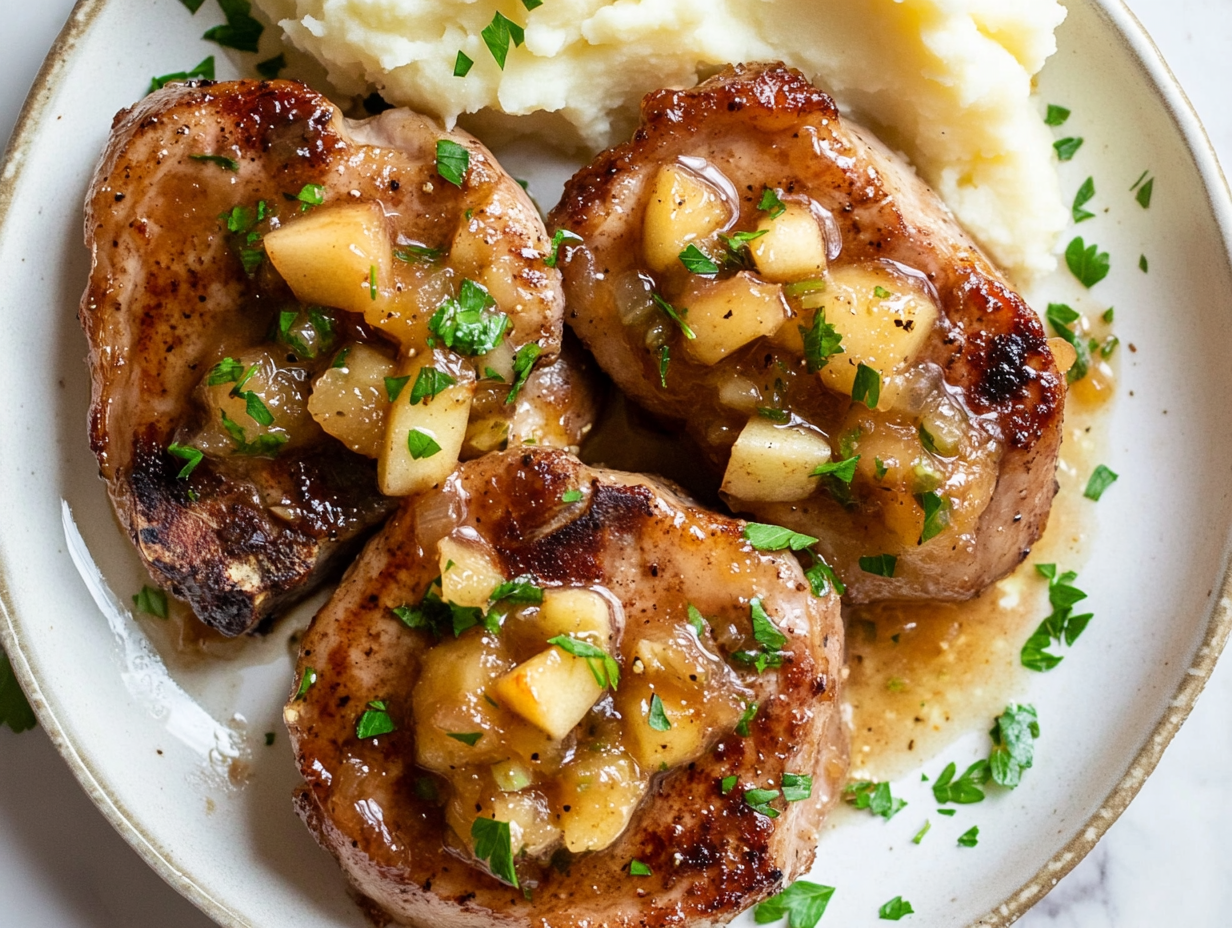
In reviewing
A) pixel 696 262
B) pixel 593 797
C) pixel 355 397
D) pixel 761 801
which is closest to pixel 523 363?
pixel 355 397

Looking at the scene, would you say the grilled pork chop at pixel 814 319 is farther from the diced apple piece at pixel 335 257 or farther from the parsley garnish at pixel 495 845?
the parsley garnish at pixel 495 845

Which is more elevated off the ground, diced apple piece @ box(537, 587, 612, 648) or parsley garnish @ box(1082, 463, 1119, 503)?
parsley garnish @ box(1082, 463, 1119, 503)

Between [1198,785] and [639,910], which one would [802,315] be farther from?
[1198,785]

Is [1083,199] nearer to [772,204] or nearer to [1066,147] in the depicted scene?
[1066,147]

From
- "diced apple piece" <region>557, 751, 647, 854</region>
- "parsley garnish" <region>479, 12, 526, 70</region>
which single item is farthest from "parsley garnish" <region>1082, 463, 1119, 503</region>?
"parsley garnish" <region>479, 12, 526, 70</region>

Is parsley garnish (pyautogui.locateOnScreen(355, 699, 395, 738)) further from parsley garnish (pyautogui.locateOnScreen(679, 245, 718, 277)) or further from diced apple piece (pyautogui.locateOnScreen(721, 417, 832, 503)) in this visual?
parsley garnish (pyautogui.locateOnScreen(679, 245, 718, 277))

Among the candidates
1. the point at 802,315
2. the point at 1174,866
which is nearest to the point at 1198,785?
the point at 1174,866

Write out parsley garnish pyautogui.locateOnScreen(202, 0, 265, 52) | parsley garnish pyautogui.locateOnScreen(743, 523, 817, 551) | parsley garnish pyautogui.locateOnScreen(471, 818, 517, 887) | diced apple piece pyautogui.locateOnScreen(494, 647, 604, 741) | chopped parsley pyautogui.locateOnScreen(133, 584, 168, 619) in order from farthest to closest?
chopped parsley pyautogui.locateOnScreen(133, 584, 168, 619) → parsley garnish pyautogui.locateOnScreen(202, 0, 265, 52) → parsley garnish pyautogui.locateOnScreen(743, 523, 817, 551) → parsley garnish pyautogui.locateOnScreen(471, 818, 517, 887) → diced apple piece pyautogui.locateOnScreen(494, 647, 604, 741)
